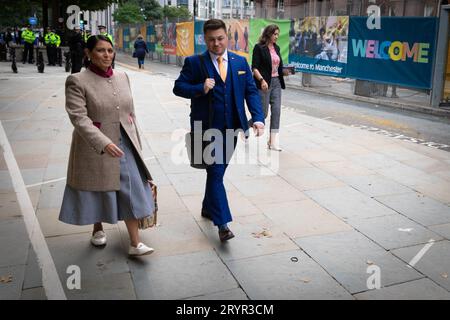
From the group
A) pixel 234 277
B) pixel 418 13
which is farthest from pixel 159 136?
pixel 418 13

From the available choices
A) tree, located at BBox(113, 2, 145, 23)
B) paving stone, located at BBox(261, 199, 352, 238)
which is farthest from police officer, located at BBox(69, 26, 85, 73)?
tree, located at BBox(113, 2, 145, 23)

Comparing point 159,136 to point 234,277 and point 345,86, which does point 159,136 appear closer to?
point 234,277

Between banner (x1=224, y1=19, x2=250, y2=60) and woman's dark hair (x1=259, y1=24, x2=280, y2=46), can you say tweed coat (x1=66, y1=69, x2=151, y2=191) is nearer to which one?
woman's dark hair (x1=259, y1=24, x2=280, y2=46)

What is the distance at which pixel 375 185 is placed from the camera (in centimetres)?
611

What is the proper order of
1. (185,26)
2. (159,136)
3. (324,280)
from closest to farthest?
(324,280) < (159,136) < (185,26)

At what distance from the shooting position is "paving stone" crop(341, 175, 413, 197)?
19.2 feet

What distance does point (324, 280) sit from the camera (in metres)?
3.70

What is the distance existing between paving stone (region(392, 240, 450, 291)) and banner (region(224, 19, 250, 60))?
16219 millimetres

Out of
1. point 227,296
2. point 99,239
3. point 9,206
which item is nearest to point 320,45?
point 9,206

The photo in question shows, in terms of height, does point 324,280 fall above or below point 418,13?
below

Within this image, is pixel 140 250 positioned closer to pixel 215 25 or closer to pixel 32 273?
pixel 32 273

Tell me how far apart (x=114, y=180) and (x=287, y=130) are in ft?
19.9

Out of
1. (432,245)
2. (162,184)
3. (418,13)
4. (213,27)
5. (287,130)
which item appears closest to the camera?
(213,27)

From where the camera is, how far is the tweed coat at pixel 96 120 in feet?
12.0
